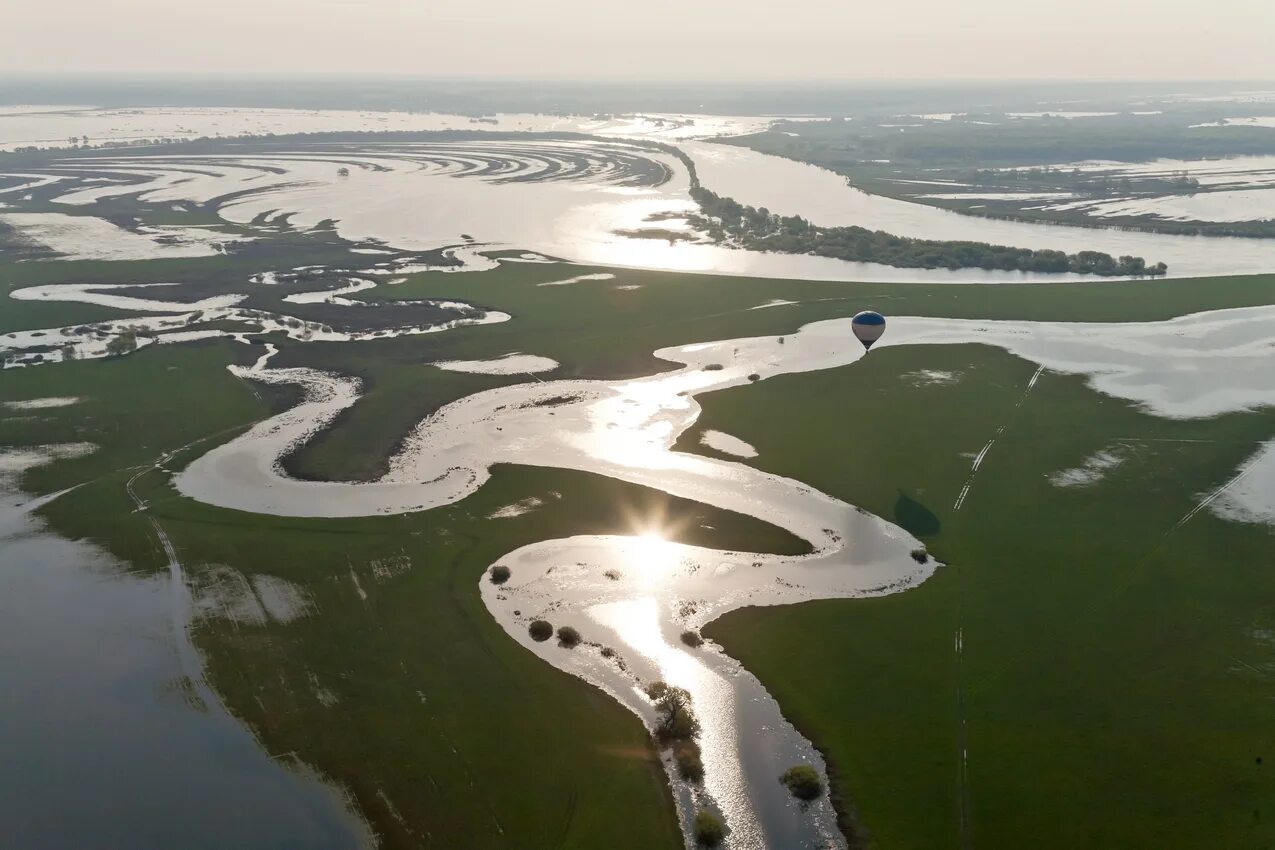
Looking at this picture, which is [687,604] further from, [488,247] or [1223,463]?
[488,247]

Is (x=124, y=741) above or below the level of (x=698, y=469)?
below

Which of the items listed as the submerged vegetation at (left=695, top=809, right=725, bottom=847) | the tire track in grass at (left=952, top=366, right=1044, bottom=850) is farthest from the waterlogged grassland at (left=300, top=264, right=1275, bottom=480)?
the submerged vegetation at (left=695, top=809, right=725, bottom=847)

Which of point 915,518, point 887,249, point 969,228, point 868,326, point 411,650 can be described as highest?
point 868,326

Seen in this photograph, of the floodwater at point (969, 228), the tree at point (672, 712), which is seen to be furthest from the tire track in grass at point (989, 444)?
the floodwater at point (969, 228)

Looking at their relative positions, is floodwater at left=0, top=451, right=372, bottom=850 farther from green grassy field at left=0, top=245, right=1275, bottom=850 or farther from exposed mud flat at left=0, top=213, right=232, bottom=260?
exposed mud flat at left=0, top=213, right=232, bottom=260

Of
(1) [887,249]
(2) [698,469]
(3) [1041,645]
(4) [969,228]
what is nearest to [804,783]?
(3) [1041,645]

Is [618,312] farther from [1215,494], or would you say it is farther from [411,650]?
[411,650]

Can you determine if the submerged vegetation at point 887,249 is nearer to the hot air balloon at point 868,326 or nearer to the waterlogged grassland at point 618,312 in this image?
the waterlogged grassland at point 618,312
